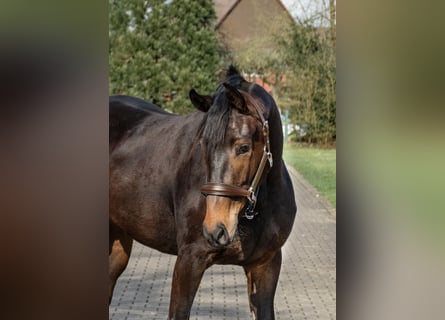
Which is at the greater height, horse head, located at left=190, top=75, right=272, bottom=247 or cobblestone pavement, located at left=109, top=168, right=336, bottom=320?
horse head, located at left=190, top=75, right=272, bottom=247

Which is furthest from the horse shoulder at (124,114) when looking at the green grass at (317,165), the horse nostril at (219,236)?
the green grass at (317,165)

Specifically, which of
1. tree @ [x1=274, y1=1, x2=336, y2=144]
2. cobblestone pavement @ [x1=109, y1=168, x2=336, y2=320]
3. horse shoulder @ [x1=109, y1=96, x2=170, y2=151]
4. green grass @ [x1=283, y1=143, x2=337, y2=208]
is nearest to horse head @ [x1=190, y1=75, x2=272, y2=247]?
horse shoulder @ [x1=109, y1=96, x2=170, y2=151]

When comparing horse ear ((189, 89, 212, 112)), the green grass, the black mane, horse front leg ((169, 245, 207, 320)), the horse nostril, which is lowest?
the green grass

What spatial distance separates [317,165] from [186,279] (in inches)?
429

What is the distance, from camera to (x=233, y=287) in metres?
5.98

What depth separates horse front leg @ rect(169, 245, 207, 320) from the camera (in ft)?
10.6

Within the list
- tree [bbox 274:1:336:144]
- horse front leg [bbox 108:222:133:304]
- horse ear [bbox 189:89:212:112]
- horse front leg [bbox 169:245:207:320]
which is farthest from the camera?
tree [bbox 274:1:336:144]

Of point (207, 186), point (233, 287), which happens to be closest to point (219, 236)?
point (207, 186)

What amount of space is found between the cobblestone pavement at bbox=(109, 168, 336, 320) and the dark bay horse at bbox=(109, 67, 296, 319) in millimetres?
1025

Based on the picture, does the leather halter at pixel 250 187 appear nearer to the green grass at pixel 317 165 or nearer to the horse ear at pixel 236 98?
the horse ear at pixel 236 98

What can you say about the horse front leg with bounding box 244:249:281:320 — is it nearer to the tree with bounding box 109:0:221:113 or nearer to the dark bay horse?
the dark bay horse

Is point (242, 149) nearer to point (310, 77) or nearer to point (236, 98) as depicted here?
point (236, 98)
